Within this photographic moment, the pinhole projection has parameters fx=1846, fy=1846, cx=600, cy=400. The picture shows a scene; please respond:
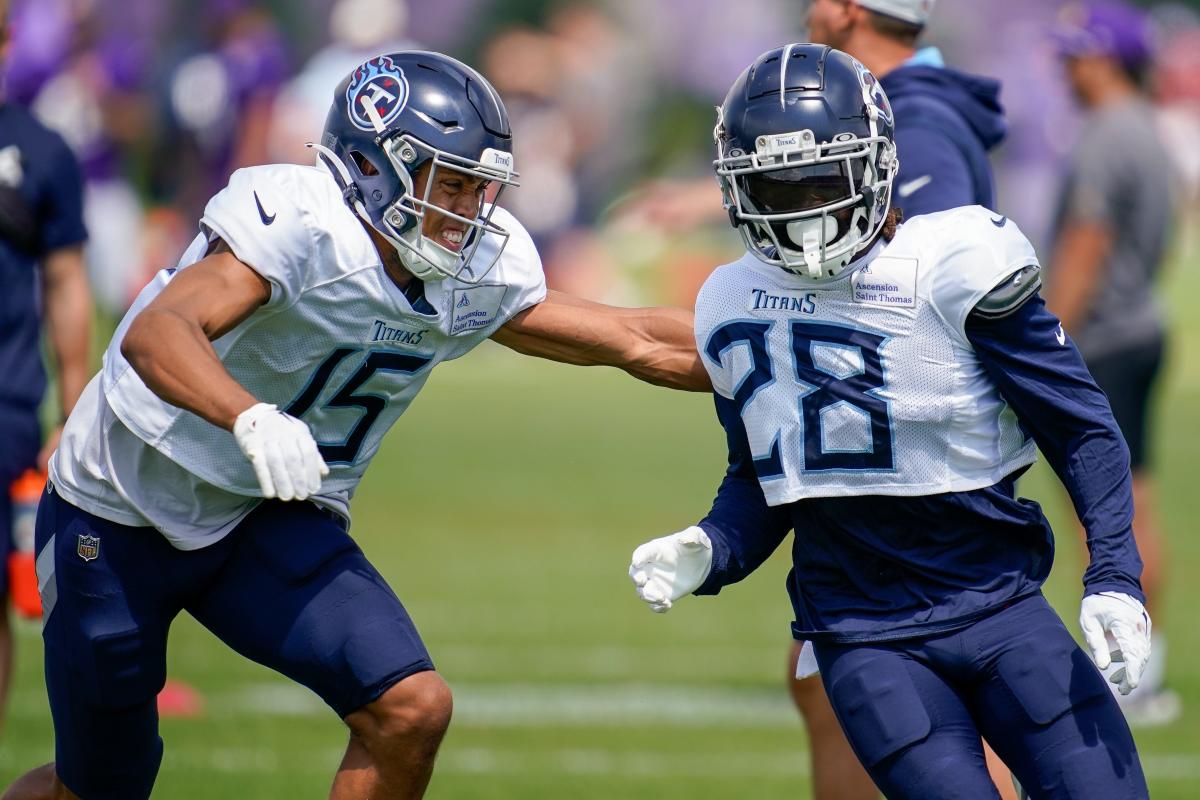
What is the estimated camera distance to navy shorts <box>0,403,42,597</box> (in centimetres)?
565

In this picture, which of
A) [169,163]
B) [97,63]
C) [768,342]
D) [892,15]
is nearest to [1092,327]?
[892,15]

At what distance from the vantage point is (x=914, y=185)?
14.7ft

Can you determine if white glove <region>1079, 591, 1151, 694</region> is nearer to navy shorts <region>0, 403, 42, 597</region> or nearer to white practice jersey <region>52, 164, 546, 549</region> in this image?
white practice jersey <region>52, 164, 546, 549</region>

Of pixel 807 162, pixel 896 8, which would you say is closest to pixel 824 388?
pixel 807 162

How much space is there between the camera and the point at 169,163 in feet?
51.9

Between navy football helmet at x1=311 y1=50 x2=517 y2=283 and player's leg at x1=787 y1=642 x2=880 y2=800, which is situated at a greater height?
navy football helmet at x1=311 y1=50 x2=517 y2=283

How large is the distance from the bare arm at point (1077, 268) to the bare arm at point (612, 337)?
11.2ft

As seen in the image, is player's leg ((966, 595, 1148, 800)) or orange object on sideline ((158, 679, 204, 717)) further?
orange object on sideline ((158, 679, 204, 717))

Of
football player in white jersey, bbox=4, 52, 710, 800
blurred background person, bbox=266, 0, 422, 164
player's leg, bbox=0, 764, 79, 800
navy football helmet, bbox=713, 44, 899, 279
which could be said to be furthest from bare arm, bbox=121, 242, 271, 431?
blurred background person, bbox=266, 0, 422, 164

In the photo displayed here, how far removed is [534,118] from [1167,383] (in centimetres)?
804

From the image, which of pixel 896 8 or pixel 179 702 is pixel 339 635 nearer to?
pixel 896 8

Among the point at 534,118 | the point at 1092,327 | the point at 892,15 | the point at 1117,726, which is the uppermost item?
the point at 534,118

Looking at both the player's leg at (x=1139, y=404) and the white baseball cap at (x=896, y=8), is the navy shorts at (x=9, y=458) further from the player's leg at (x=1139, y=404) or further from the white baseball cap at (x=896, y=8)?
the player's leg at (x=1139, y=404)

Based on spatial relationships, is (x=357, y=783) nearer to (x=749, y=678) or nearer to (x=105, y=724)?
(x=105, y=724)
